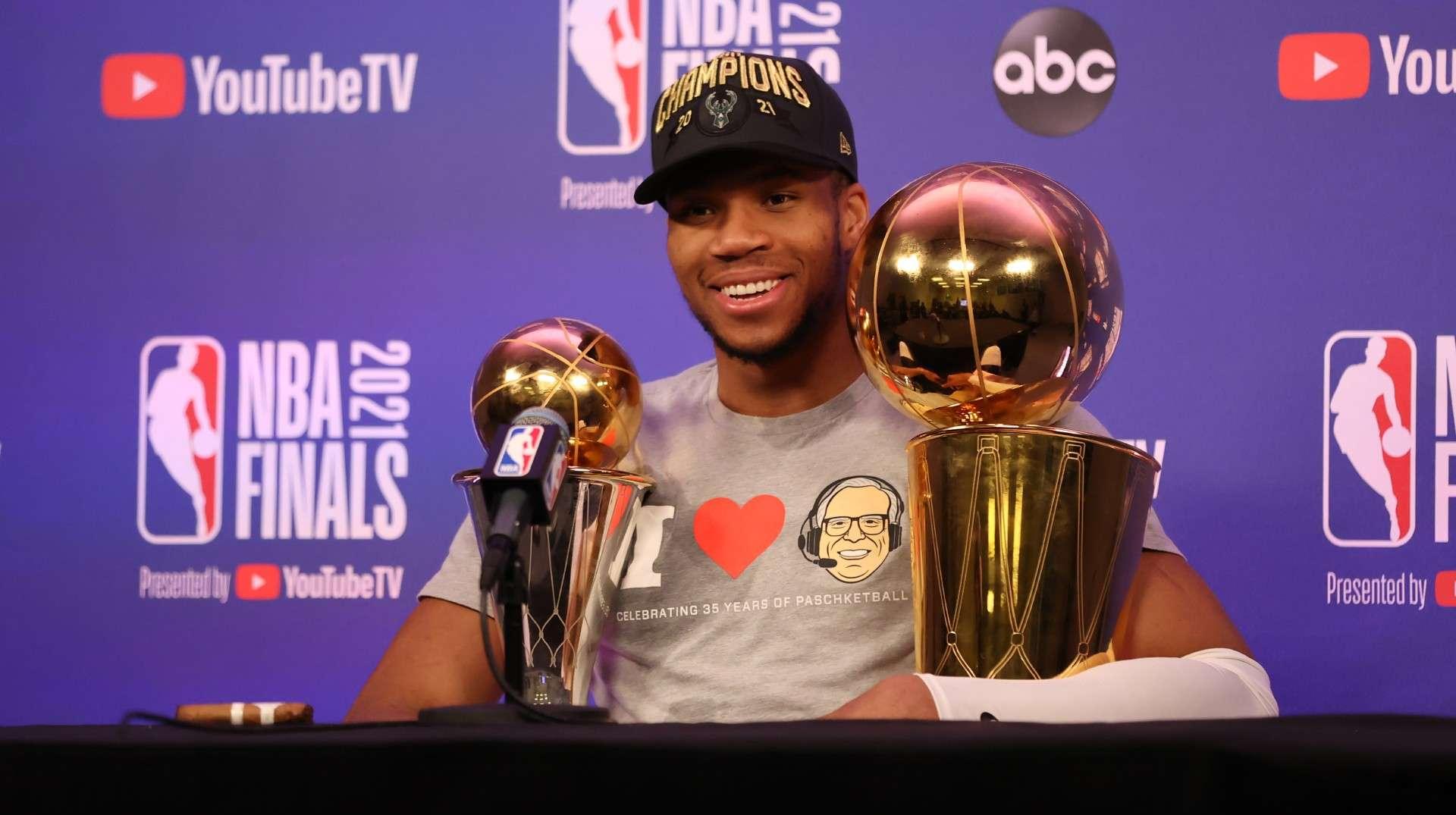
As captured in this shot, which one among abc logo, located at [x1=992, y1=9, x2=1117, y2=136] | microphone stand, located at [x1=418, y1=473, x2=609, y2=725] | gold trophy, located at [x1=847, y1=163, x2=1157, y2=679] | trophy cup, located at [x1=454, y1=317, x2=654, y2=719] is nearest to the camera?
microphone stand, located at [x1=418, y1=473, x2=609, y2=725]

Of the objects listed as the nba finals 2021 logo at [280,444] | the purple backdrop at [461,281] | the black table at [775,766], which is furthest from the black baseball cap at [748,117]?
the black table at [775,766]

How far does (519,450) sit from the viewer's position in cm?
112

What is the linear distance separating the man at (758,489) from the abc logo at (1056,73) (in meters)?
0.50

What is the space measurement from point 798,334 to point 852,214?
160mm

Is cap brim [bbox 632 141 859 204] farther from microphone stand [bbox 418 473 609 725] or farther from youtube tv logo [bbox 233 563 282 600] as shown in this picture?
youtube tv logo [bbox 233 563 282 600]

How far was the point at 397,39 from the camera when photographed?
2.35 meters

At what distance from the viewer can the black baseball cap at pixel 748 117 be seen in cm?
163

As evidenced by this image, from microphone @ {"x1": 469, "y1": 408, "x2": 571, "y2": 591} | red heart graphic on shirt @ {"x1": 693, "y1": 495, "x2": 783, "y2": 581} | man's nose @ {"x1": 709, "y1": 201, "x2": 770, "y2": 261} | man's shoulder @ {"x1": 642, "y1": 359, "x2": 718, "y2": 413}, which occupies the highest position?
man's nose @ {"x1": 709, "y1": 201, "x2": 770, "y2": 261}

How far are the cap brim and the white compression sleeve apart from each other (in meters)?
0.64

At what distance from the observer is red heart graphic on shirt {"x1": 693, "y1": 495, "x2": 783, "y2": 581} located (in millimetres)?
1699

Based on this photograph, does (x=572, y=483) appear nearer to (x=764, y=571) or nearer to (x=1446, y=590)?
(x=764, y=571)

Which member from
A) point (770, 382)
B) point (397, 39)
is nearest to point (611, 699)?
point (770, 382)

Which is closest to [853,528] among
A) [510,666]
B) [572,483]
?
[572,483]

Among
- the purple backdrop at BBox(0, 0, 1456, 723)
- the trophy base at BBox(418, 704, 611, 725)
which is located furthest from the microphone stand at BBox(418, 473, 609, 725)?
the purple backdrop at BBox(0, 0, 1456, 723)
